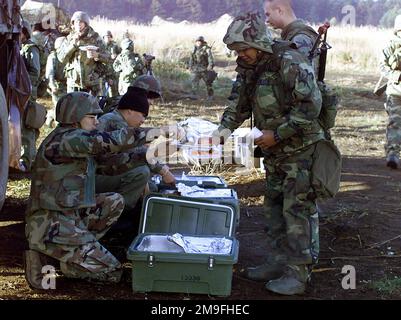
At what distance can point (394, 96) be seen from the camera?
403 inches

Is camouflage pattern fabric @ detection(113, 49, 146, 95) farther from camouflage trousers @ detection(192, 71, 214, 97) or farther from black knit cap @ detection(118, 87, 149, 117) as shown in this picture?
black knit cap @ detection(118, 87, 149, 117)

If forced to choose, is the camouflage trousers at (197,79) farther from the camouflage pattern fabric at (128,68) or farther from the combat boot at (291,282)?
the combat boot at (291,282)

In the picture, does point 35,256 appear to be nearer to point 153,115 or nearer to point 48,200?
point 48,200

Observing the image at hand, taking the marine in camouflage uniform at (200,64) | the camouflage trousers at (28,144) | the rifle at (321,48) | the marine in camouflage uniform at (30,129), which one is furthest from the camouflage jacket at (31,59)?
the marine in camouflage uniform at (200,64)

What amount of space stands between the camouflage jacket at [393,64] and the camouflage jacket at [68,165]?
6287mm

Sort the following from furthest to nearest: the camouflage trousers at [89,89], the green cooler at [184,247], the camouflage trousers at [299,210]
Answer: the camouflage trousers at [89,89] < the camouflage trousers at [299,210] < the green cooler at [184,247]

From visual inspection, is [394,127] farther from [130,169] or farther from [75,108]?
[75,108]

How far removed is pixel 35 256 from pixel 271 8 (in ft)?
8.43

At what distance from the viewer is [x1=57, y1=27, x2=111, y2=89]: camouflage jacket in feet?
37.6

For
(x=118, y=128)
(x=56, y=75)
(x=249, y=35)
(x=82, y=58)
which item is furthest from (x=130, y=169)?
(x=56, y=75)

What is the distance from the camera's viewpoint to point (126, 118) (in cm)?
559

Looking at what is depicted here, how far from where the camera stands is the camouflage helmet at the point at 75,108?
4875 millimetres

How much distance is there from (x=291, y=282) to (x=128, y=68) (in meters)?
13.1
